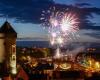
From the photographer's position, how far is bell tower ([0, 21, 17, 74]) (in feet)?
253

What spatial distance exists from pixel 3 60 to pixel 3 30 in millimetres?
7427

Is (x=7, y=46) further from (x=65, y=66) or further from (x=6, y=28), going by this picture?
(x=65, y=66)

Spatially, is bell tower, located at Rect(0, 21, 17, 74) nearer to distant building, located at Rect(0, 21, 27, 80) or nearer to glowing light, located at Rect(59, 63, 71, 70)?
distant building, located at Rect(0, 21, 27, 80)

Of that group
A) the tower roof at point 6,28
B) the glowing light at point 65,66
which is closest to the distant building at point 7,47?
the tower roof at point 6,28

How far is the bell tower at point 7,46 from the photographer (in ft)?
253

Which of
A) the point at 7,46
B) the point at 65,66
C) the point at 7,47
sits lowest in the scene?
the point at 65,66

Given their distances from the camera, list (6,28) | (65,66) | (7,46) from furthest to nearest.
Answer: (65,66) → (6,28) → (7,46)

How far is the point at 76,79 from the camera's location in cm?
6359

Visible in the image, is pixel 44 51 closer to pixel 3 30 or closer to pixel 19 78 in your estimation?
pixel 3 30

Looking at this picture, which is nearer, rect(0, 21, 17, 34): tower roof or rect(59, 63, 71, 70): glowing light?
rect(0, 21, 17, 34): tower roof

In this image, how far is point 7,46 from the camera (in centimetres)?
7788

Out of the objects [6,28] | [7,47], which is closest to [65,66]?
[7,47]

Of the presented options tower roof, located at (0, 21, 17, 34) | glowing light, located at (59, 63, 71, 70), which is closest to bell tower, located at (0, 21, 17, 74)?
tower roof, located at (0, 21, 17, 34)

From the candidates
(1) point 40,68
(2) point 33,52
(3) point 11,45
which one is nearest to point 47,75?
(1) point 40,68
